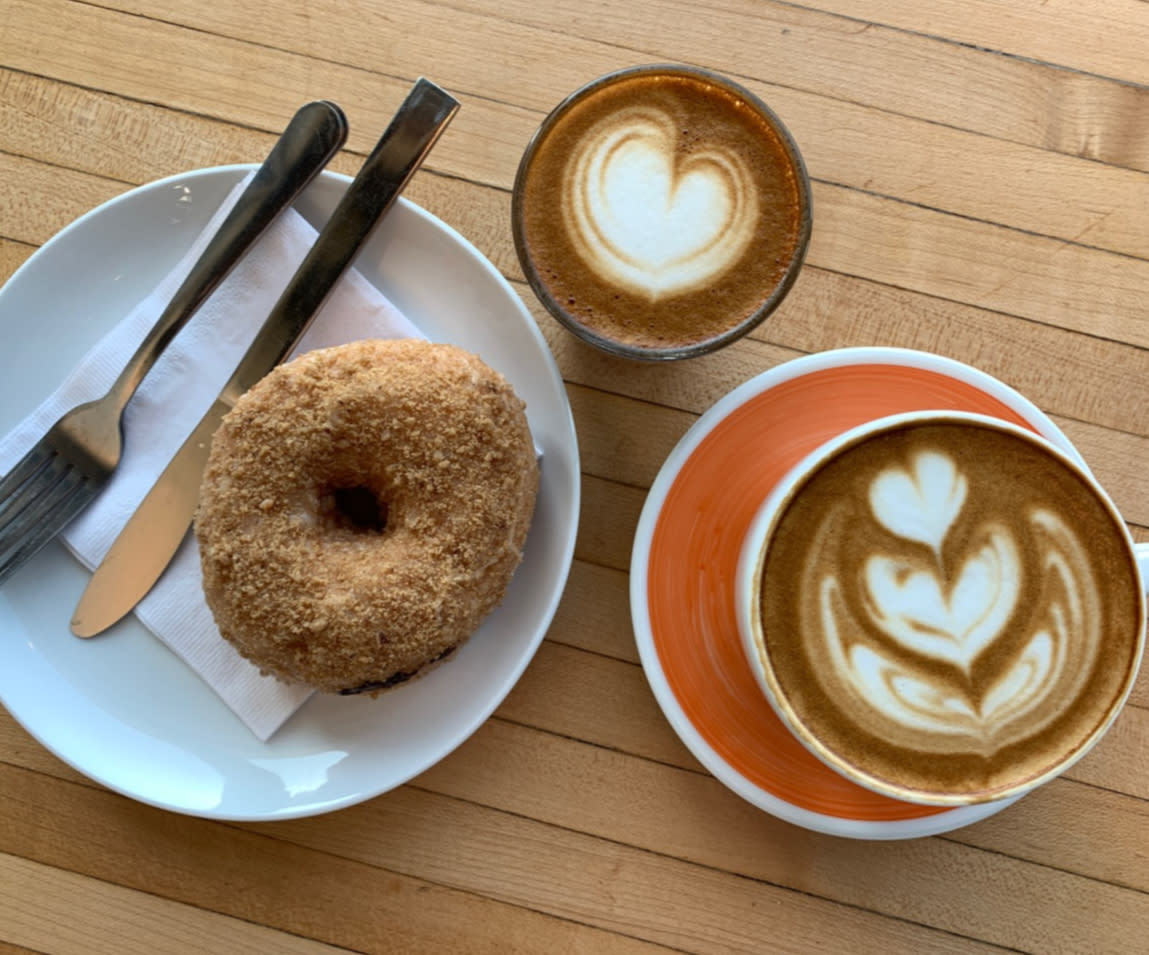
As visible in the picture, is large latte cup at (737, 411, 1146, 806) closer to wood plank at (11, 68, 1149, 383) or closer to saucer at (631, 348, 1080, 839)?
saucer at (631, 348, 1080, 839)

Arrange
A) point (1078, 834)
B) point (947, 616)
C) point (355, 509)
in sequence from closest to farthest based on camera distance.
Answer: point (947, 616), point (355, 509), point (1078, 834)

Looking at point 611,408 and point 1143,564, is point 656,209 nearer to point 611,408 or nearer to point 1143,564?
point 611,408

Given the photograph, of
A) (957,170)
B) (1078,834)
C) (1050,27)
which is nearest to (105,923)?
(1078,834)

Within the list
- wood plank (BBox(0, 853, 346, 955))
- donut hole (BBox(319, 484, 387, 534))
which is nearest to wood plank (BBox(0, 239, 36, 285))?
donut hole (BBox(319, 484, 387, 534))

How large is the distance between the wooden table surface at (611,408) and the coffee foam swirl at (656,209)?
210 mm

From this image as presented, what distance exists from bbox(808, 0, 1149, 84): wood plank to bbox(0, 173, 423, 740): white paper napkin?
0.84m

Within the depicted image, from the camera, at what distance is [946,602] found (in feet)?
3.20

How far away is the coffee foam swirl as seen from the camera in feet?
3.56

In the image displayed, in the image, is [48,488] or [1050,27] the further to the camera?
[1050,27]

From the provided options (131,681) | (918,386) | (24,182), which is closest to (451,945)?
(131,681)

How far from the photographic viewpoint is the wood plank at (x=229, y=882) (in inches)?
50.3

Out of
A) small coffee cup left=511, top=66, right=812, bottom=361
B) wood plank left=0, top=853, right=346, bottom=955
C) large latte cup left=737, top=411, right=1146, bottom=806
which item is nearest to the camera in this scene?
large latte cup left=737, top=411, right=1146, bottom=806

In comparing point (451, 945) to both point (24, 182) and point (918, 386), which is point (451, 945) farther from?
point (24, 182)

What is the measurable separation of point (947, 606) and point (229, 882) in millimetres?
1036
